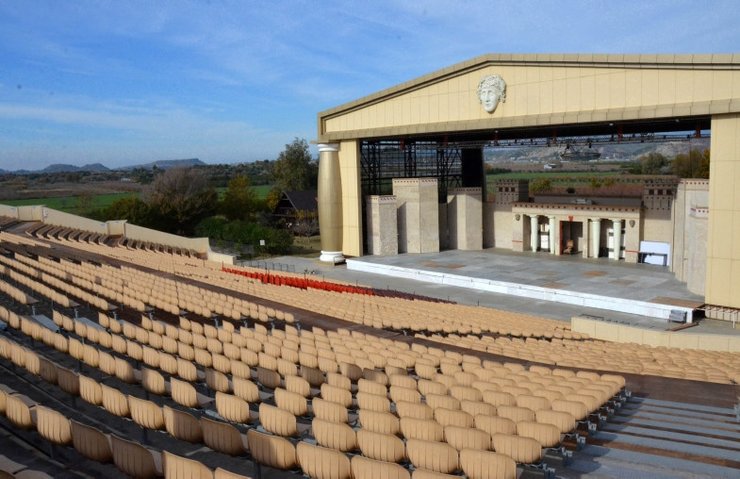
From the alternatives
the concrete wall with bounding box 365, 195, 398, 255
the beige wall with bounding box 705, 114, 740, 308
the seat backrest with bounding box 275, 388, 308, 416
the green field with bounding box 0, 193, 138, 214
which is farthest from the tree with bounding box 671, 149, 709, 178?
the green field with bounding box 0, 193, 138, 214

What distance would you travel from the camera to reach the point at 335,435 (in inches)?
258

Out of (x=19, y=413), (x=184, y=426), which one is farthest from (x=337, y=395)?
(x=19, y=413)

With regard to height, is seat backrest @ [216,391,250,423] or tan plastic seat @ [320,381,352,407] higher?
seat backrest @ [216,391,250,423]

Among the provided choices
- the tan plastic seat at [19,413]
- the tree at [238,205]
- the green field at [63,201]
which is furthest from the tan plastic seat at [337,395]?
the green field at [63,201]

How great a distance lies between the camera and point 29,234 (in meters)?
35.0

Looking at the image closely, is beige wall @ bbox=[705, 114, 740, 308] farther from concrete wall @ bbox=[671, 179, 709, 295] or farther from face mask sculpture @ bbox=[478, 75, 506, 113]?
face mask sculpture @ bbox=[478, 75, 506, 113]

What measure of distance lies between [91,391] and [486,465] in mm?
5305

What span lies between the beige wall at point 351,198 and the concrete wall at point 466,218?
7.79 metres

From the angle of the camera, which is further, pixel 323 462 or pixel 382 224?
pixel 382 224

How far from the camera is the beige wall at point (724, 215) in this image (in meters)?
23.6

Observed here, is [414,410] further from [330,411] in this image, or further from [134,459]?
[134,459]

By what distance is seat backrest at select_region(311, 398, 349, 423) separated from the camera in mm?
7371

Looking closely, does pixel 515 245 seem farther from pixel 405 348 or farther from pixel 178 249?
pixel 405 348

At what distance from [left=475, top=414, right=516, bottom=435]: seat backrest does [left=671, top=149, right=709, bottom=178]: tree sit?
56320mm
